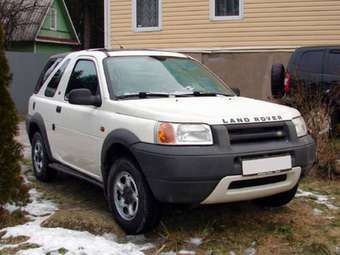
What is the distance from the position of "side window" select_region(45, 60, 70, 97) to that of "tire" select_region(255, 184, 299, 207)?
2815mm

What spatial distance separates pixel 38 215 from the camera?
214 inches

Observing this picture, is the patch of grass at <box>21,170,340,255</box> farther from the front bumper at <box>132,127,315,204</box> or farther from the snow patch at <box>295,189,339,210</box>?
the front bumper at <box>132,127,315,204</box>

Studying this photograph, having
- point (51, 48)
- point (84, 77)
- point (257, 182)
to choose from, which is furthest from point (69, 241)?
point (51, 48)

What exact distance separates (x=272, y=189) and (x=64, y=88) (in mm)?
2867

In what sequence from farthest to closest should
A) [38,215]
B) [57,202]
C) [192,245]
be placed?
1. [57,202]
2. [38,215]
3. [192,245]

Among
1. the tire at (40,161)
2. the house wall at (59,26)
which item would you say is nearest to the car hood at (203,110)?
the tire at (40,161)

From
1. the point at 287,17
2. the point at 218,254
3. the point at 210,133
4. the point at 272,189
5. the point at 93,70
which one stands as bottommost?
the point at 218,254

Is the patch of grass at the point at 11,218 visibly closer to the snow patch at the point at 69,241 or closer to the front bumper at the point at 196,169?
the snow patch at the point at 69,241

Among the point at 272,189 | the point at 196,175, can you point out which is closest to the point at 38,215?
the point at 196,175

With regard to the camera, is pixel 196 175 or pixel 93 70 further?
pixel 93 70

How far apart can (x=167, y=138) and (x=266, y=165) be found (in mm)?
873

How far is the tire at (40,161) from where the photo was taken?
6.81m

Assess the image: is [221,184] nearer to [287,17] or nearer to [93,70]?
[93,70]

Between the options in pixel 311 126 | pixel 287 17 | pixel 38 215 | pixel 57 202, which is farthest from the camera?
pixel 287 17
